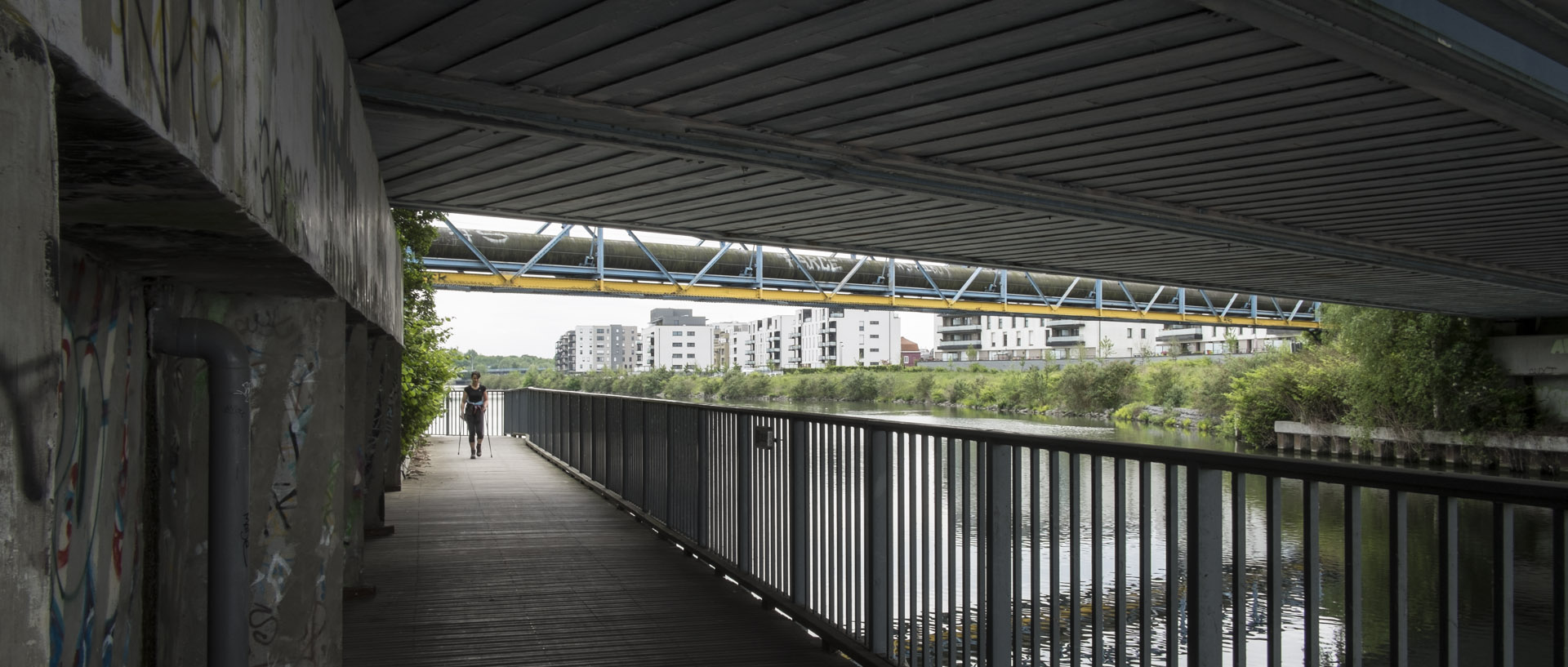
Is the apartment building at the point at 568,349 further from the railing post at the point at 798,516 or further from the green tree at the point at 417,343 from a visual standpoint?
the railing post at the point at 798,516

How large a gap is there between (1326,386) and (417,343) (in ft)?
104

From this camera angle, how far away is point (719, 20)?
16.5 feet

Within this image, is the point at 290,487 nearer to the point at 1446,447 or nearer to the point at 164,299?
the point at 164,299

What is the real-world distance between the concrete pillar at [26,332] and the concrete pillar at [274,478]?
7.22 feet

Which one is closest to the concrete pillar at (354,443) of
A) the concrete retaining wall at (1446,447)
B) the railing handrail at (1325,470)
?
the railing handrail at (1325,470)

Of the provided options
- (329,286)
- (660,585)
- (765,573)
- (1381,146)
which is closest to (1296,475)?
(329,286)

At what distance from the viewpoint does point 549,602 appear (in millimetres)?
6504

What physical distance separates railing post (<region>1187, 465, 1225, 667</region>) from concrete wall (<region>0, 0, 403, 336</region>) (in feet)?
7.96

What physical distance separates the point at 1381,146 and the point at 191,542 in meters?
7.96

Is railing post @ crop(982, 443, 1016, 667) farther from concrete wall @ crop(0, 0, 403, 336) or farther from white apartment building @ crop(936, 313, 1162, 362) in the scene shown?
white apartment building @ crop(936, 313, 1162, 362)

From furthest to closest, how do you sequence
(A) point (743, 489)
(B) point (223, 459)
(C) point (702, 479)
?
1. (C) point (702, 479)
2. (A) point (743, 489)
3. (B) point (223, 459)

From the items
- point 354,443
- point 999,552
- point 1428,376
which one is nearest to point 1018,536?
point 999,552

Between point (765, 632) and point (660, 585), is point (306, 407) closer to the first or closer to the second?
point (765, 632)

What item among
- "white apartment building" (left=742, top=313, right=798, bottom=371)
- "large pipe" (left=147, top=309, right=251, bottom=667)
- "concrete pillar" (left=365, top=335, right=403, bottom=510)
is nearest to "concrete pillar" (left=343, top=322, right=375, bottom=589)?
"concrete pillar" (left=365, top=335, right=403, bottom=510)
